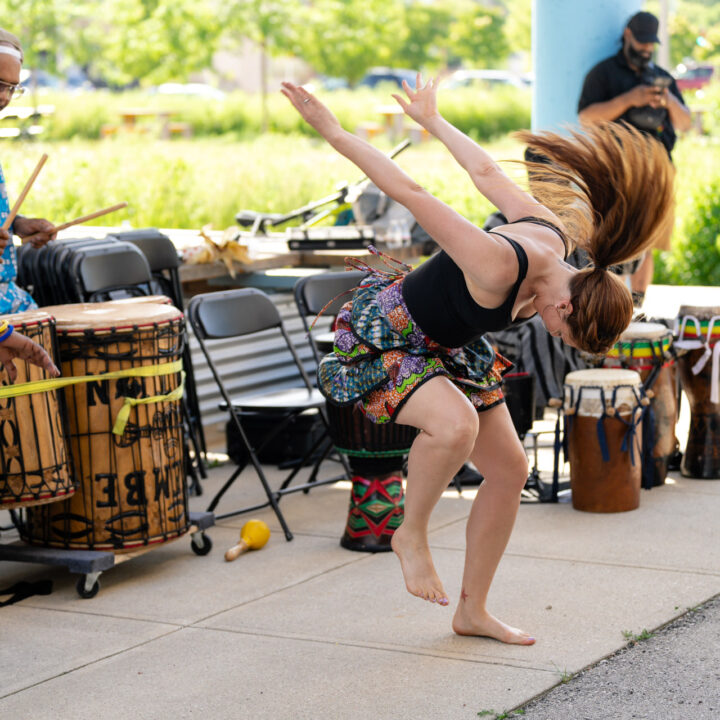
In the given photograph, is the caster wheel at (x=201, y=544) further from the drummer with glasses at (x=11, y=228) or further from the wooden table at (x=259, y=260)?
the wooden table at (x=259, y=260)

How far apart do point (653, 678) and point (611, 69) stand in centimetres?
457

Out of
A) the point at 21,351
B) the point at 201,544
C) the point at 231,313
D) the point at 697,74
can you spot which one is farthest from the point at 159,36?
the point at 21,351

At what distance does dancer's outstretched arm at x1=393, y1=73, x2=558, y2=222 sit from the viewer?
13.1 ft

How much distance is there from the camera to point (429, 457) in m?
3.86

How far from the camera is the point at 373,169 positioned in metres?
3.68

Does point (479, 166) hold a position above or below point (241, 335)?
above

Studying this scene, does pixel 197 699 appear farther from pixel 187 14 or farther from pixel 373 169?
pixel 187 14

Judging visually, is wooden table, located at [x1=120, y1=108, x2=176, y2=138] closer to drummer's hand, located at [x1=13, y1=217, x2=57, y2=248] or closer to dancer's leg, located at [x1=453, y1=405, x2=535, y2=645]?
drummer's hand, located at [x1=13, y1=217, x2=57, y2=248]

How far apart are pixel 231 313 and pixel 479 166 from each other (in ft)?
7.11

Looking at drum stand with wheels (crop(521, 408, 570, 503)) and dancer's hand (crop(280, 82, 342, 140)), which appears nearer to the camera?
dancer's hand (crop(280, 82, 342, 140))

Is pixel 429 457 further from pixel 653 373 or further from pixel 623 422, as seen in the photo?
pixel 653 373

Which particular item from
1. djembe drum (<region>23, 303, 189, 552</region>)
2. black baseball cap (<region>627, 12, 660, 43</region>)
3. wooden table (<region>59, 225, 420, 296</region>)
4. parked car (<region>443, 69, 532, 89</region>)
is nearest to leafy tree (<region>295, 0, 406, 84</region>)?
parked car (<region>443, 69, 532, 89</region>)

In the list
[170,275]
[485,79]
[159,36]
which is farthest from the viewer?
[485,79]

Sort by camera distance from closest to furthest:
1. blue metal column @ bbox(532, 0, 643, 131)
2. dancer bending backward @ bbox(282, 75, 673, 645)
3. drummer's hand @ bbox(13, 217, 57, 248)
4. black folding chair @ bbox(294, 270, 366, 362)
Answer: dancer bending backward @ bbox(282, 75, 673, 645) → drummer's hand @ bbox(13, 217, 57, 248) → black folding chair @ bbox(294, 270, 366, 362) → blue metal column @ bbox(532, 0, 643, 131)
